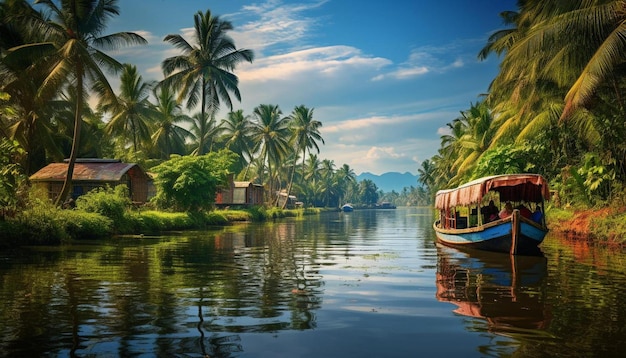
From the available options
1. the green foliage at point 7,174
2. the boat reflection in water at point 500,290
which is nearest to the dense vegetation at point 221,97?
the green foliage at point 7,174

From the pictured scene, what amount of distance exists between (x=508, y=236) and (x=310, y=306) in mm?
9993

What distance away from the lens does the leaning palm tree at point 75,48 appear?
2483cm

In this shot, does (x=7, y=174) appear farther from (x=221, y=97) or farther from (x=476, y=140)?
(x=476, y=140)

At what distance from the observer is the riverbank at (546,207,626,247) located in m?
19.9

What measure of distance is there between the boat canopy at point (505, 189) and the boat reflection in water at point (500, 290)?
7.20 feet

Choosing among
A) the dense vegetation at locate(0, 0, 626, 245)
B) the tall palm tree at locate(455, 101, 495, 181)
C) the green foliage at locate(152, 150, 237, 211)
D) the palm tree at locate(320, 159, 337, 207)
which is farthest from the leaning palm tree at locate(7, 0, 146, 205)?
the palm tree at locate(320, 159, 337, 207)

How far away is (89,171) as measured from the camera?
36.2m

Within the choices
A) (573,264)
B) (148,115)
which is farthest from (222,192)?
(573,264)

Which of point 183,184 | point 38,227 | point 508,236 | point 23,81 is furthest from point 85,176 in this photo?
point 508,236

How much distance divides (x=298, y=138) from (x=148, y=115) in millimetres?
22635

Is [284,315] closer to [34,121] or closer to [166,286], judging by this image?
[166,286]

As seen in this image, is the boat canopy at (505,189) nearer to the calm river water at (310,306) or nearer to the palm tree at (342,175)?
the calm river water at (310,306)

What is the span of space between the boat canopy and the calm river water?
2450 mm

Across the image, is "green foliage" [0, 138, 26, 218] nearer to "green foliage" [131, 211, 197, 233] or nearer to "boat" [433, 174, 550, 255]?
"green foliage" [131, 211, 197, 233]
